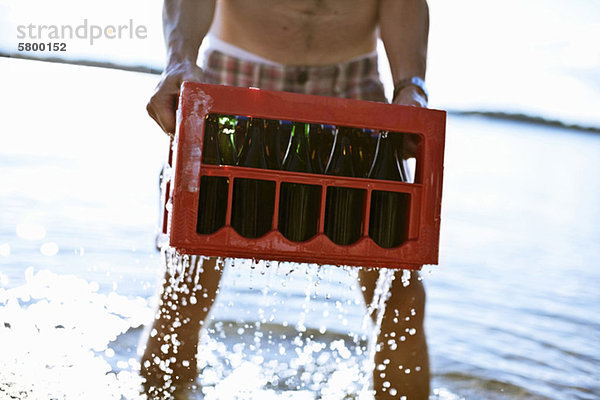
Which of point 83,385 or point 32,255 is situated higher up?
point 32,255

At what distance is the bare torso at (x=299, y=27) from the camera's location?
80.0 inches

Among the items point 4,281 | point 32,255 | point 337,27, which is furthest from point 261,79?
point 32,255

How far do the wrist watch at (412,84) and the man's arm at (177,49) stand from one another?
0.49m

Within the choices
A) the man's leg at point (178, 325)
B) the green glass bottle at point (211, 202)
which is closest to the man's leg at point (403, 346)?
the man's leg at point (178, 325)

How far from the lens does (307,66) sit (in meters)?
2.06

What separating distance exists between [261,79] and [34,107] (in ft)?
27.9

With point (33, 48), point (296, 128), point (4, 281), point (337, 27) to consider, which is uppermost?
point (33, 48)

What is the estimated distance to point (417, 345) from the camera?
182cm

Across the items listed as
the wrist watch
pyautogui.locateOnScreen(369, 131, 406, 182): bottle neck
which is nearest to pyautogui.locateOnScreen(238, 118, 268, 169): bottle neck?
pyautogui.locateOnScreen(369, 131, 406, 182): bottle neck

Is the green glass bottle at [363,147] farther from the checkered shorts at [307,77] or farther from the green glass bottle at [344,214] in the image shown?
the checkered shorts at [307,77]

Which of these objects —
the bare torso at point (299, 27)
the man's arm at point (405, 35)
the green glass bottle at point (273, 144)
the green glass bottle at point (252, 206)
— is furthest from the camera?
the bare torso at point (299, 27)

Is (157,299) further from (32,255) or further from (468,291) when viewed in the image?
(468,291)

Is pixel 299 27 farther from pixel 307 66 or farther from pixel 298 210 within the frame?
pixel 298 210

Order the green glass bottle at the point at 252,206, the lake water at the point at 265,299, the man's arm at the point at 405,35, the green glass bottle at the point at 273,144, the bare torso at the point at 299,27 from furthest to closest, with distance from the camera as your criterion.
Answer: the lake water at the point at 265,299 < the bare torso at the point at 299,27 < the man's arm at the point at 405,35 < the green glass bottle at the point at 273,144 < the green glass bottle at the point at 252,206
